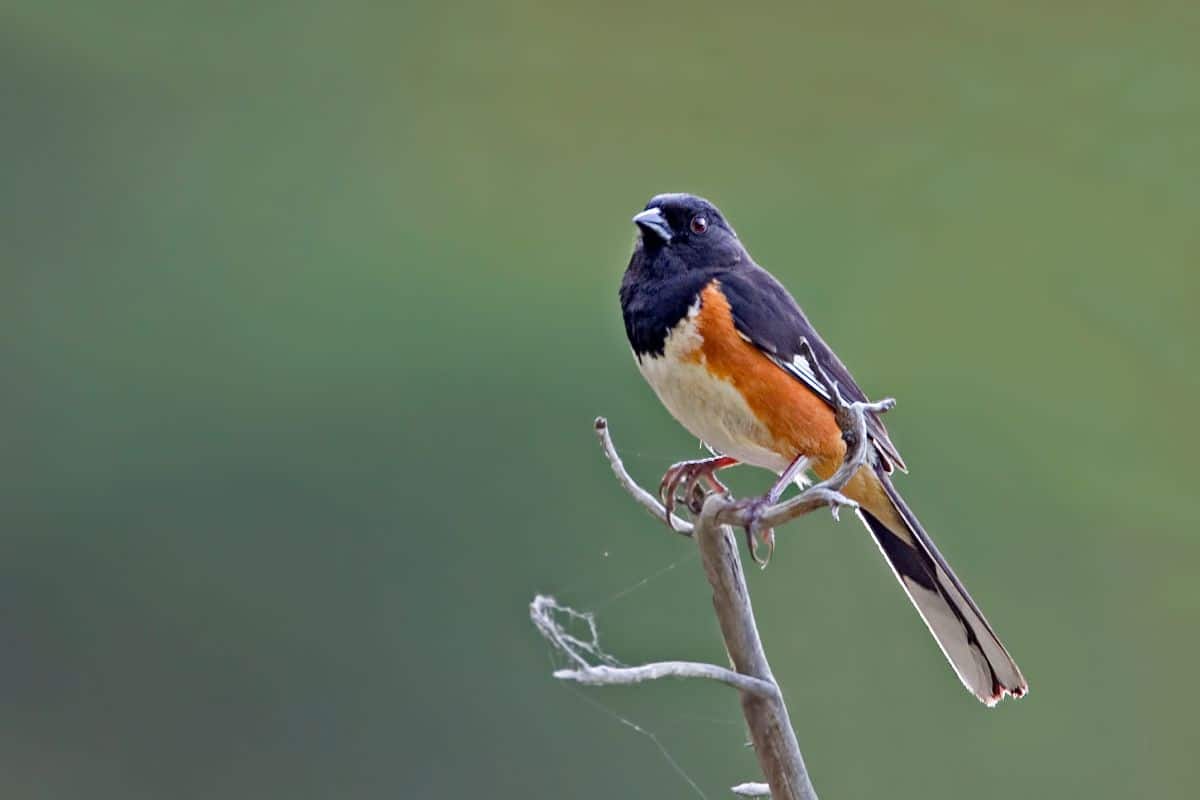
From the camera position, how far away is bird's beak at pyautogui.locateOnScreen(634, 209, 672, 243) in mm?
1912

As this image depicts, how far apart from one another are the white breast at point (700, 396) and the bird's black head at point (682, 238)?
0.15 metres

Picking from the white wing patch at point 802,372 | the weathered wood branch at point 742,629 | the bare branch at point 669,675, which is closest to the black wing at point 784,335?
the white wing patch at point 802,372

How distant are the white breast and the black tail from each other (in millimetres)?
173

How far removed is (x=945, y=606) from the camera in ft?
5.55

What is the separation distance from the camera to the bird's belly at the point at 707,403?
1.79 meters

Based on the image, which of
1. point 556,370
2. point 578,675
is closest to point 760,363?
point 578,675

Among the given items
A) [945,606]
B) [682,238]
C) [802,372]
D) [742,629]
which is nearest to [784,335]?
[802,372]

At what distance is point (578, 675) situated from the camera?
1.08 metres

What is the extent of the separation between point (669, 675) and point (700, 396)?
623 millimetres

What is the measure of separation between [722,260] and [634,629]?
1.61m

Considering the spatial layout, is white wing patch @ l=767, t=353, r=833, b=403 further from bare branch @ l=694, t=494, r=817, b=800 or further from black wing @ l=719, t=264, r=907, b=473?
bare branch @ l=694, t=494, r=817, b=800

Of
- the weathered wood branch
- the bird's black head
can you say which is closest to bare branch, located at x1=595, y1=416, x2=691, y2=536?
the weathered wood branch

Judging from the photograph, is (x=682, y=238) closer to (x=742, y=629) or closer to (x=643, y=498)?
(x=643, y=498)

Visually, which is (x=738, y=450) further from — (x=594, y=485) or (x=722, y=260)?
(x=594, y=485)
